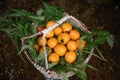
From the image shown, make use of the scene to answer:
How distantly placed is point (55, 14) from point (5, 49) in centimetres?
73

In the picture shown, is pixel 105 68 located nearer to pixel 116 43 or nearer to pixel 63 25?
pixel 116 43

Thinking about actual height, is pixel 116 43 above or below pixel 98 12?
below

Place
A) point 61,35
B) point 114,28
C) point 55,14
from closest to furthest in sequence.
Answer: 1. point 61,35
2. point 55,14
3. point 114,28

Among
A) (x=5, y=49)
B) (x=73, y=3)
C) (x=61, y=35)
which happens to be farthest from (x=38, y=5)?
(x=61, y=35)

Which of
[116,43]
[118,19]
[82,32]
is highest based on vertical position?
[82,32]

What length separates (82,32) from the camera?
186 centimetres

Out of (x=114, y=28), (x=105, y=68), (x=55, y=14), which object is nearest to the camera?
(x=55, y=14)

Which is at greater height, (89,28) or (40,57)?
(40,57)

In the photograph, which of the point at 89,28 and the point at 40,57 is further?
the point at 89,28

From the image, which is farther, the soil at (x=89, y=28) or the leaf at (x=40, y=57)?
the soil at (x=89, y=28)

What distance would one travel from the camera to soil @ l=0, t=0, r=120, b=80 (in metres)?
2.26

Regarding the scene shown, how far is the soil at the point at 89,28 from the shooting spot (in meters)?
2.26

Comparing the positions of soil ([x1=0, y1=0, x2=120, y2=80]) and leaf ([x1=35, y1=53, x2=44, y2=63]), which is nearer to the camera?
leaf ([x1=35, y1=53, x2=44, y2=63])

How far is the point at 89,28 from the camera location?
249 centimetres
